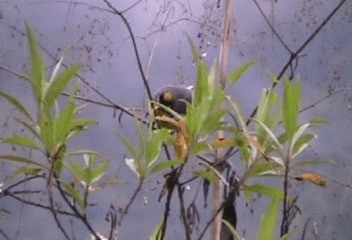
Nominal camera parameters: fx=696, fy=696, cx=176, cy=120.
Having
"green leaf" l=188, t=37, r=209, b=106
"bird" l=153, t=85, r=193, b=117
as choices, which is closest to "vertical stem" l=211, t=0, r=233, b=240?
"bird" l=153, t=85, r=193, b=117

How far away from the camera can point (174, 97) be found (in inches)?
40.0

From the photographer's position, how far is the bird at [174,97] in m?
1.00

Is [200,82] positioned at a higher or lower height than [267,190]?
higher

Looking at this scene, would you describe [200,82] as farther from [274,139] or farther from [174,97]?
[174,97]

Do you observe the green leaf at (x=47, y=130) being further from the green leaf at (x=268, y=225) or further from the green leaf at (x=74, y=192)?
the green leaf at (x=268, y=225)

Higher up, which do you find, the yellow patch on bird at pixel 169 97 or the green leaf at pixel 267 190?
the yellow patch on bird at pixel 169 97

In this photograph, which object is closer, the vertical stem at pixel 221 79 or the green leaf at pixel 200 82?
the green leaf at pixel 200 82

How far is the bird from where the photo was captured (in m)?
1.00

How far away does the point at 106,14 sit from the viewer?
5.05ft

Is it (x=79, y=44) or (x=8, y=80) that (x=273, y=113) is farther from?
(x=8, y=80)

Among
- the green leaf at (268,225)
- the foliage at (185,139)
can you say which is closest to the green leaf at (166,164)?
the foliage at (185,139)

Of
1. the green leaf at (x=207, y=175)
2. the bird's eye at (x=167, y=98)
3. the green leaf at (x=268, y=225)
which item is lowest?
the green leaf at (x=268, y=225)

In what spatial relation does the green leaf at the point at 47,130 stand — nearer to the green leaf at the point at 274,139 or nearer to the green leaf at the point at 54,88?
the green leaf at the point at 54,88

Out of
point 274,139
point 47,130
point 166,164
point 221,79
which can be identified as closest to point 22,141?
point 47,130
